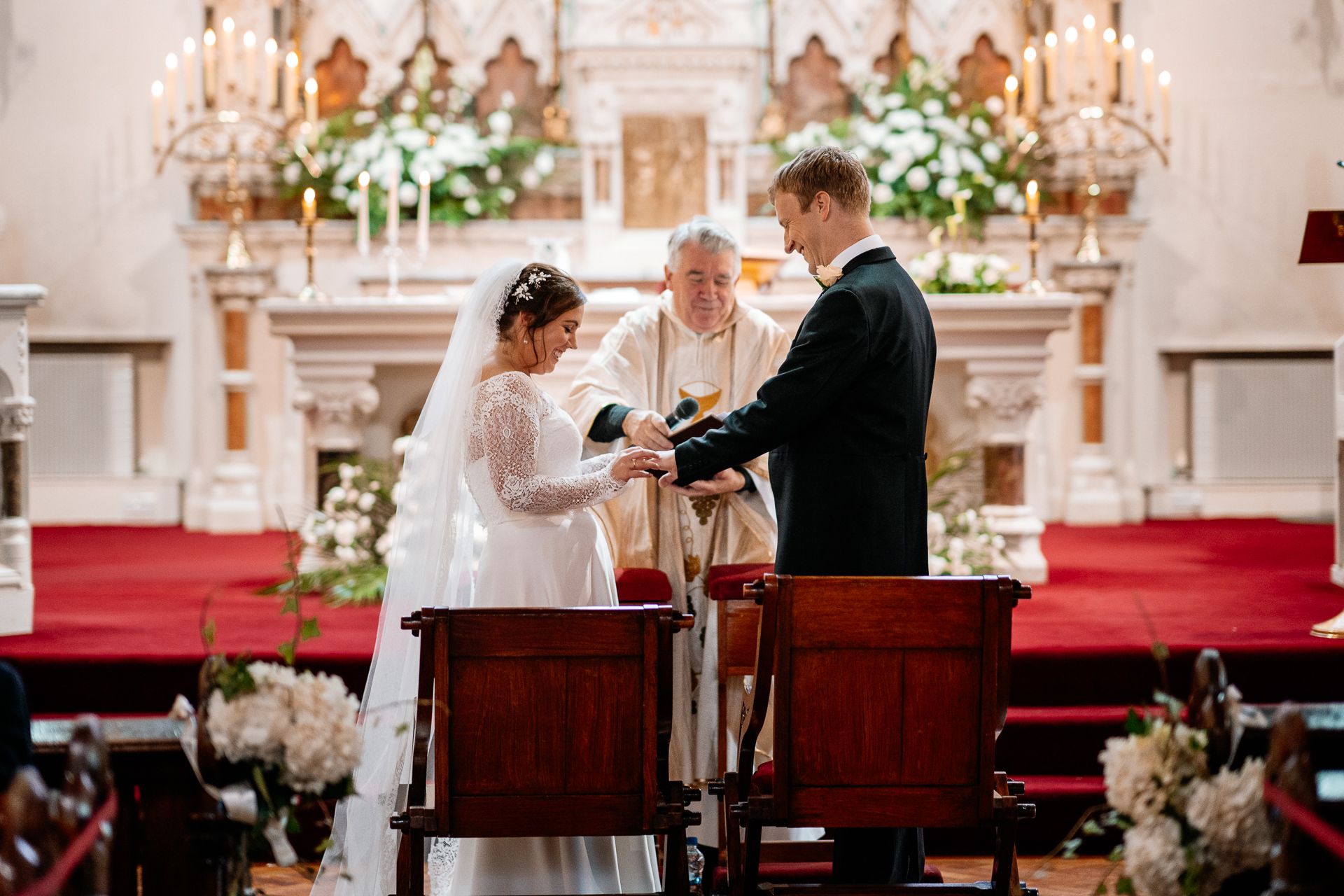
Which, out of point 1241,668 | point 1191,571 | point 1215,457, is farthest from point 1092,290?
point 1241,668

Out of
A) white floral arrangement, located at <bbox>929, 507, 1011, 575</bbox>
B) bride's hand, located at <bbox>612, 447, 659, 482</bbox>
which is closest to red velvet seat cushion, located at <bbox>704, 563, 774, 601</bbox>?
bride's hand, located at <bbox>612, 447, 659, 482</bbox>

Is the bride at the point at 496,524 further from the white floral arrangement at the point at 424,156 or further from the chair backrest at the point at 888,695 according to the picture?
the white floral arrangement at the point at 424,156

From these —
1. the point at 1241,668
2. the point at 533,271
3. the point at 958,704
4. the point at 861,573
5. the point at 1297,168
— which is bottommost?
the point at 1241,668

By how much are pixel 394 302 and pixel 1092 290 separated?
4717 millimetres

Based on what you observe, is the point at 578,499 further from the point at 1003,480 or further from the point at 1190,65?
the point at 1190,65

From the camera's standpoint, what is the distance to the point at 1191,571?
6.54m

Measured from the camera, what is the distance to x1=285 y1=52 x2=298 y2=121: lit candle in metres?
8.08

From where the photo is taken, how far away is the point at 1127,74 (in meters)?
8.04

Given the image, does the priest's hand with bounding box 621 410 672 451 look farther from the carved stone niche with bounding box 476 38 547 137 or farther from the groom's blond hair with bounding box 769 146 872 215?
the carved stone niche with bounding box 476 38 547 137

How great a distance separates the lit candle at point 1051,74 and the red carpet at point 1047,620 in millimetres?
3087

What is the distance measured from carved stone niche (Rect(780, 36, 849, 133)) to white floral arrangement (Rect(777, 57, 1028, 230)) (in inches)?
11.1

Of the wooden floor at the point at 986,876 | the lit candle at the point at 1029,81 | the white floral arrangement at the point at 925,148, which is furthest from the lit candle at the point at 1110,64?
the wooden floor at the point at 986,876

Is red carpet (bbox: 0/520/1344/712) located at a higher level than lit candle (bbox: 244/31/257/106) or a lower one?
lower

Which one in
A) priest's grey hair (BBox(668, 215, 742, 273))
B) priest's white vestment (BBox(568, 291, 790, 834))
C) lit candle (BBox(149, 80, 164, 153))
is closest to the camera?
priest's grey hair (BBox(668, 215, 742, 273))
